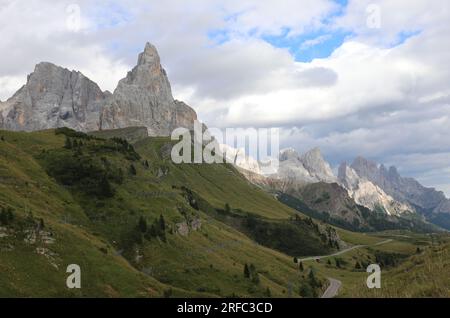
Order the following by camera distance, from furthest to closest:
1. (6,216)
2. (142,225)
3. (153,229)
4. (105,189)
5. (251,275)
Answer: (105,189) → (153,229) → (251,275) → (142,225) → (6,216)

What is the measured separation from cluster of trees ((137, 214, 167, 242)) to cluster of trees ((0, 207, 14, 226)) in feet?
151

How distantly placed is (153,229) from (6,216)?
51.7 metres

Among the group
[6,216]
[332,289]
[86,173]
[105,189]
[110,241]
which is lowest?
[332,289]

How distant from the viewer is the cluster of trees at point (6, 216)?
10386 cm

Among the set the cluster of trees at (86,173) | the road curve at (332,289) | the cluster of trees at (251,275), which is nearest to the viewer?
the cluster of trees at (251,275)

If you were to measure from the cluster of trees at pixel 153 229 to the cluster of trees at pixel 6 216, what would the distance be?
45.9m

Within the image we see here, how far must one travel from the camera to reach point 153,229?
14938cm

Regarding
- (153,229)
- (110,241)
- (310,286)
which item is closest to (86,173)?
(153,229)

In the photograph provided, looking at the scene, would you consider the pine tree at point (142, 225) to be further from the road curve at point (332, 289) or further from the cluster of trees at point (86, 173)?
the road curve at point (332, 289)

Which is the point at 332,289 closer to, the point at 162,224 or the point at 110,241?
the point at 162,224

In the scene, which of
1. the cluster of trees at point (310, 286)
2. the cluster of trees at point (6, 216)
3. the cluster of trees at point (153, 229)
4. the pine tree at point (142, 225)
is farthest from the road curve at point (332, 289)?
the cluster of trees at point (6, 216)

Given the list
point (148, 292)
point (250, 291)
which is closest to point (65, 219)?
point (148, 292)

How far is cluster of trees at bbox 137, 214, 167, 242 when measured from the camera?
147m
